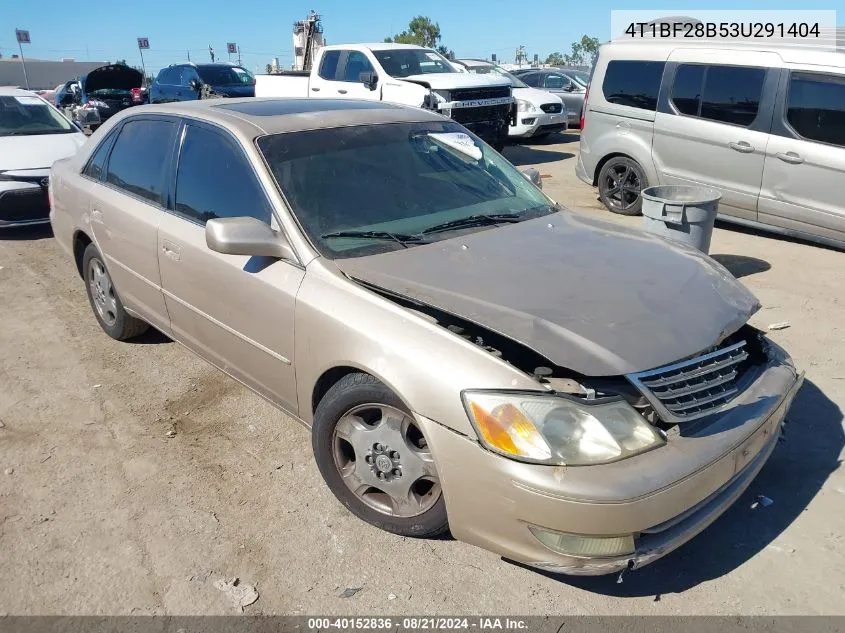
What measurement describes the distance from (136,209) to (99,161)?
928 millimetres

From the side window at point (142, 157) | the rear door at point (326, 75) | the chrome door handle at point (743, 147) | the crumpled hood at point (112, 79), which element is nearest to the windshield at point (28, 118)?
the rear door at point (326, 75)

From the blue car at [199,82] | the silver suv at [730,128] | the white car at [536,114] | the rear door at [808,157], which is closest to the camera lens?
the rear door at [808,157]

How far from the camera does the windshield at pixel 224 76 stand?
17.5 metres

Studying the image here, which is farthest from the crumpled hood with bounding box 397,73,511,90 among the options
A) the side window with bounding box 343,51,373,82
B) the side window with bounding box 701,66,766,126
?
the side window with bounding box 701,66,766,126

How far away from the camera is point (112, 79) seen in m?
19.9

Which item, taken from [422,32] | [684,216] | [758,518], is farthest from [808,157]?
[422,32]

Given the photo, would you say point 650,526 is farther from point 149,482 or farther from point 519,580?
point 149,482

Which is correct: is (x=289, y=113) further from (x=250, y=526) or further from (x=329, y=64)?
(x=329, y=64)

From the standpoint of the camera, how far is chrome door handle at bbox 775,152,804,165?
6617 mm

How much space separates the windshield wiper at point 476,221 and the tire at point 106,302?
8.39 feet

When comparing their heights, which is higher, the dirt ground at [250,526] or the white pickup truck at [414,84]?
the white pickup truck at [414,84]

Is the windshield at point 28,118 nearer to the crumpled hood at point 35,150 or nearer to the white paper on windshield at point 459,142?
the crumpled hood at point 35,150

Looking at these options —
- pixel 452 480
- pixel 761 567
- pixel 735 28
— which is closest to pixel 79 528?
pixel 452 480

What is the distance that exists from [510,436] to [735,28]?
8.50 metres
